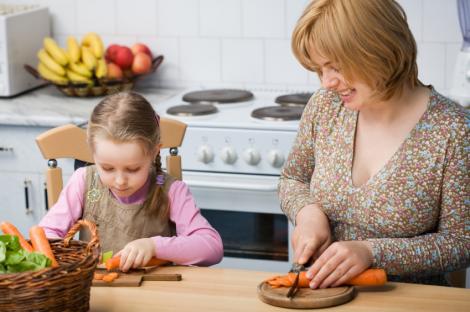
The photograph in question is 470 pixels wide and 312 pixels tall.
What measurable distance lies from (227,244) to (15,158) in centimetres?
85

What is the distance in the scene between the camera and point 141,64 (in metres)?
3.54

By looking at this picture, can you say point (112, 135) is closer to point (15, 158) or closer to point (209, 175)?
point (209, 175)

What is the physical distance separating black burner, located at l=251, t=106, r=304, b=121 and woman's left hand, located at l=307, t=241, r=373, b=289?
53.7 inches

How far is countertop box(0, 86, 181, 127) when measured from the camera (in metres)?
3.16

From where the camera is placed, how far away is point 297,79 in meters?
3.61

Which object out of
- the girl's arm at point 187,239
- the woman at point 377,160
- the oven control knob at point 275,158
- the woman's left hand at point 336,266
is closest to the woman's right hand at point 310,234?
the woman at point 377,160

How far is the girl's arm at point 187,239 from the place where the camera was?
193 centimetres

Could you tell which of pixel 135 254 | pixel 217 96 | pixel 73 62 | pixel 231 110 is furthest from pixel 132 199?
pixel 73 62

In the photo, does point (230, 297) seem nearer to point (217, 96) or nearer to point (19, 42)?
point (217, 96)

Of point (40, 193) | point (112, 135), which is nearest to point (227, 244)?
point (40, 193)

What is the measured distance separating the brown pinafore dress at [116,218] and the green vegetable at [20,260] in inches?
23.2

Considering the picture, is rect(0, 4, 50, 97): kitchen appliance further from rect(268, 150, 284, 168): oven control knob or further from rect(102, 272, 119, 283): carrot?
rect(102, 272, 119, 283): carrot

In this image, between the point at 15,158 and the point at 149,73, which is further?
the point at 149,73

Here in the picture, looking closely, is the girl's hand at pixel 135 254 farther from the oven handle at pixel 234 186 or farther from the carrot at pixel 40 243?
the oven handle at pixel 234 186
